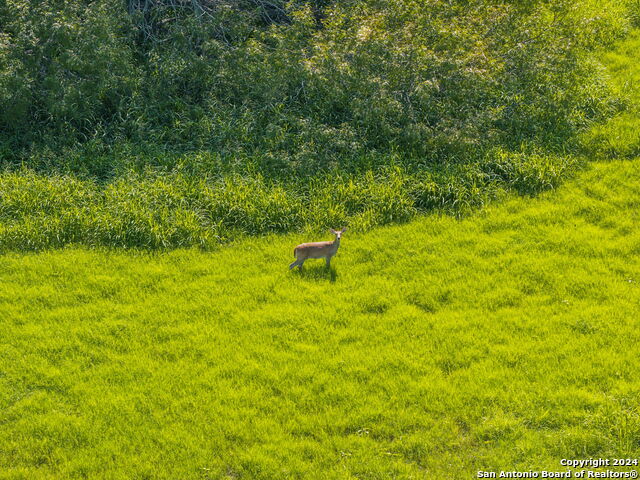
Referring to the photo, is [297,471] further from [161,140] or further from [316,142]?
[161,140]

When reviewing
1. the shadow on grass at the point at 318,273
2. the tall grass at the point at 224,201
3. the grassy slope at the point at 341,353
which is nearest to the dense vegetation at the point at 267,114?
the tall grass at the point at 224,201

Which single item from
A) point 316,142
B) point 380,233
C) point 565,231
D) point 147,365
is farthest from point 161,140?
point 565,231

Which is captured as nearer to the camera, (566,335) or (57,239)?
(566,335)

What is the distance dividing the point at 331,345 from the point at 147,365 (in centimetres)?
237

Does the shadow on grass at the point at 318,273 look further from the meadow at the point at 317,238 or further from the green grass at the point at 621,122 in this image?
the green grass at the point at 621,122

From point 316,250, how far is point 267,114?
4.28 meters

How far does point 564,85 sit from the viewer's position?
45.9 ft

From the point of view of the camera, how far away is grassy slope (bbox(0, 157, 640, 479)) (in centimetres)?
745

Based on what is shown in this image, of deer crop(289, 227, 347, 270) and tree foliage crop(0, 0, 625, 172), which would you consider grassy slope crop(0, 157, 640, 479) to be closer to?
deer crop(289, 227, 347, 270)

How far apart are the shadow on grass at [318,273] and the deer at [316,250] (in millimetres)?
159

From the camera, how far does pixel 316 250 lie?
1013 cm

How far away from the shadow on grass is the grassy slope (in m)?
0.03

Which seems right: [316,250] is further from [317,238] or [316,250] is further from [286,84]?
[286,84]

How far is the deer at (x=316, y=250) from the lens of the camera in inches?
398
